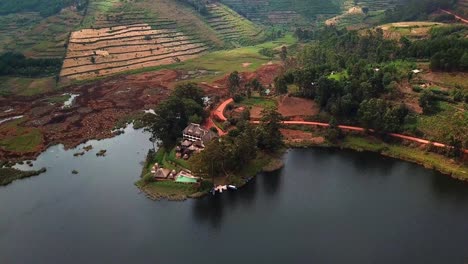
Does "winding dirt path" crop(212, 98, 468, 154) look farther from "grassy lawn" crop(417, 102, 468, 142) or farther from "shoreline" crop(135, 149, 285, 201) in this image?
"shoreline" crop(135, 149, 285, 201)

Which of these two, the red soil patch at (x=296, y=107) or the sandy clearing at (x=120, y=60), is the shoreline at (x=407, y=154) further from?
the sandy clearing at (x=120, y=60)

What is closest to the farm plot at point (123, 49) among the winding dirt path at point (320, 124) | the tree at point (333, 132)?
the winding dirt path at point (320, 124)

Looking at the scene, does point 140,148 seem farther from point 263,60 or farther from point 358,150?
point 263,60

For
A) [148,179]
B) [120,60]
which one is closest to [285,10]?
[120,60]

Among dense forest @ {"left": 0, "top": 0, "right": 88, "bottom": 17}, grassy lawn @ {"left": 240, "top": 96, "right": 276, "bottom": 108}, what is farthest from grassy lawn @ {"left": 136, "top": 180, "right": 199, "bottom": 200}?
dense forest @ {"left": 0, "top": 0, "right": 88, "bottom": 17}

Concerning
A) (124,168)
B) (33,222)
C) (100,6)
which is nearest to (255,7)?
(100,6)
